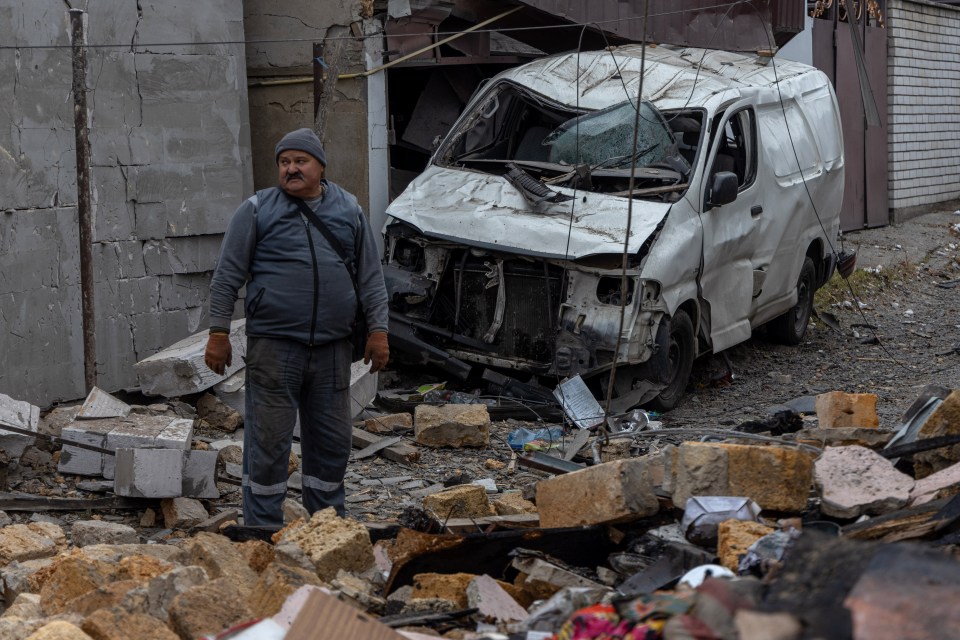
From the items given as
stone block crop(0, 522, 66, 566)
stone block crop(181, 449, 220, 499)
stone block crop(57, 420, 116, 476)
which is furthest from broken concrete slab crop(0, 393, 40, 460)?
stone block crop(0, 522, 66, 566)

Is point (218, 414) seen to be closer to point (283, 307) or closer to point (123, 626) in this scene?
point (283, 307)

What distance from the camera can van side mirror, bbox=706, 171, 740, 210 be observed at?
771cm

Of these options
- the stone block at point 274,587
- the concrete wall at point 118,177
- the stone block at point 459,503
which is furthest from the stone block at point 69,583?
the concrete wall at point 118,177

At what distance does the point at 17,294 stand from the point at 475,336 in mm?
2885

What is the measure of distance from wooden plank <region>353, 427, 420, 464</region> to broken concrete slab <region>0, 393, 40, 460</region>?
5.88 feet

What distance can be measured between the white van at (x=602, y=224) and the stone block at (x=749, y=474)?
2.32 metres

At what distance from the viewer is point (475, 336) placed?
777 cm

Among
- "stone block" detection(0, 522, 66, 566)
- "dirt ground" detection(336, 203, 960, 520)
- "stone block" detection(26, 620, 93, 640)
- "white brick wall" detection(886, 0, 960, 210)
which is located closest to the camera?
"stone block" detection(26, 620, 93, 640)

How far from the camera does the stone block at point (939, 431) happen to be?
15.1 ft

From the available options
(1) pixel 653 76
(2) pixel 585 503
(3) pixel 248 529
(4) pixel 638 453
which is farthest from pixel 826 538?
(1) pixel 653 76

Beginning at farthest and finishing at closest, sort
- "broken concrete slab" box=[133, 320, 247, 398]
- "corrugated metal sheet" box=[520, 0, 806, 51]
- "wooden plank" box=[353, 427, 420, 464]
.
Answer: "corrugated metal sheet" box=[520, 0, 806, 51] → "broken concrete slab" box=[133, 320, 247, 398] → "wooden plank" box=[353, 427, 420, 464]

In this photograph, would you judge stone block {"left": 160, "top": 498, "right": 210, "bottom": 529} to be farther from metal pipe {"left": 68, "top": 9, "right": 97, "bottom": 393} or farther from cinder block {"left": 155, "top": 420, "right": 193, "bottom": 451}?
metal pipe {"left": 68, "top": 9, "right": 97, "bottom": 393}

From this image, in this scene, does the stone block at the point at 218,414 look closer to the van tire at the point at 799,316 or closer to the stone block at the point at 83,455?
the stone block at the point at 83,455

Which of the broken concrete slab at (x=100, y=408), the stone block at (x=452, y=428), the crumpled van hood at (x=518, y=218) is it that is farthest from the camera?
the crumpled van hood at (x=518, y=218)
